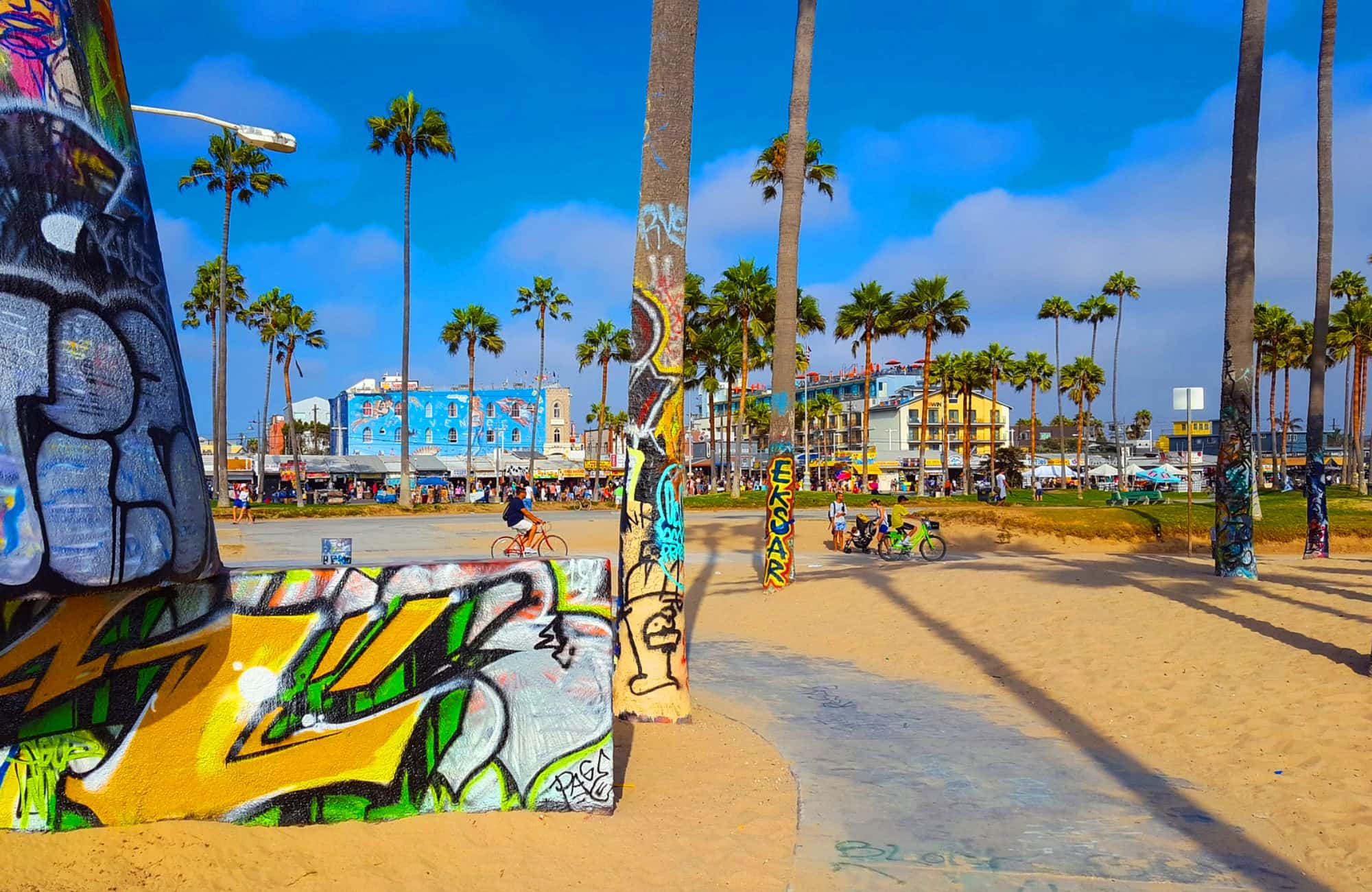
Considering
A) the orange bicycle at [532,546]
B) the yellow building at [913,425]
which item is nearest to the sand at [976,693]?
the orange bicycle at [532,546]

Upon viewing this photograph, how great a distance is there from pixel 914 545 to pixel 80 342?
19.6 metres

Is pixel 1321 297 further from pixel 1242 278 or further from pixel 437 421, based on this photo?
pixel 437 421

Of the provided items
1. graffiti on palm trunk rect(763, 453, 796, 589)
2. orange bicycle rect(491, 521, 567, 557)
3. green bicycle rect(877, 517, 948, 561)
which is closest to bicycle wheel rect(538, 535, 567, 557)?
orange bicycle rect(491, 521, 567, 557)

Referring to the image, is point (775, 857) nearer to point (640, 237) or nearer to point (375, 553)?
point (640, 237)

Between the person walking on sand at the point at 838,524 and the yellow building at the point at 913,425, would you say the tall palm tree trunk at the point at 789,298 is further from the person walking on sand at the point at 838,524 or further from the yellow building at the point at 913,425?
the yellow building at the point at 913,425

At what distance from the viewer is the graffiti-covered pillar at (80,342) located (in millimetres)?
4191

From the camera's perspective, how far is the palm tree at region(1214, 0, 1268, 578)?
16.0 metres

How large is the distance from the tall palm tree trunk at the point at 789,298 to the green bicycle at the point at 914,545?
6.09 m

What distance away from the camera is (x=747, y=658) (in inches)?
448

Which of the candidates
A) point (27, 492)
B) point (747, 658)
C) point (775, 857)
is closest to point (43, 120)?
point (27, 492)

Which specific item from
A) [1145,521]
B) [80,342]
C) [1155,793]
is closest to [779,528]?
[1155,793]

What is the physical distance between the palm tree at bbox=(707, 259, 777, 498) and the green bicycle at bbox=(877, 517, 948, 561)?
28377 mm

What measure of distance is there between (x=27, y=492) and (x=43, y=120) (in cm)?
170

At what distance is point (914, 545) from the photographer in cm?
2216
